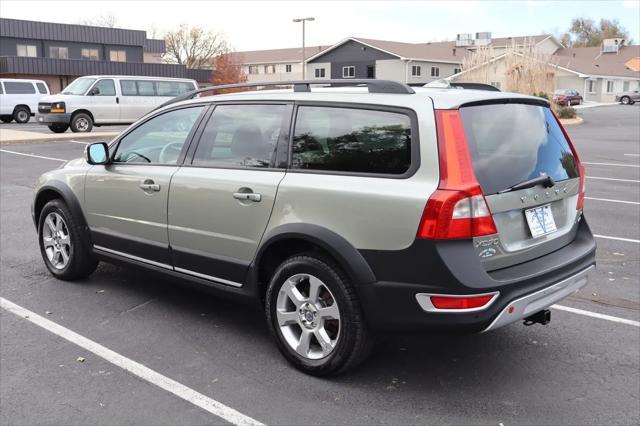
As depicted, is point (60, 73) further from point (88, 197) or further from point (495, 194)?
point (495, 194)

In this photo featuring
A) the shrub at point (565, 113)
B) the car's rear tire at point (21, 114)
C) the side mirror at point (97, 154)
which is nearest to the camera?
the side mirror at point (97, 154)

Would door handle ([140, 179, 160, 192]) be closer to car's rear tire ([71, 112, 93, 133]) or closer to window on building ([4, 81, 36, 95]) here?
car's rear tire ([71, 112, 93, 133])

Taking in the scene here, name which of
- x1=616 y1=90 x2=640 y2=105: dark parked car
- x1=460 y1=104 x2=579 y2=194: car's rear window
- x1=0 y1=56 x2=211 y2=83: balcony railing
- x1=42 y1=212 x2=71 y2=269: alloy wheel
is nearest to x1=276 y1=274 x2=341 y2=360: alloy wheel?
x1=460 y1=104 x2=579 y2=194: car's rear window

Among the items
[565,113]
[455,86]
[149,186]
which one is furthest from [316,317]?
→ [565,113]

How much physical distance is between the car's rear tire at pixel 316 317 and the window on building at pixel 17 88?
29384 mm

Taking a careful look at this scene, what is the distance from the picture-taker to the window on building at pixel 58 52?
47.5m

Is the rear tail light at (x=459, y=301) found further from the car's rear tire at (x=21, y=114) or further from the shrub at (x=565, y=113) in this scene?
the shrub at (x=565, y=113)

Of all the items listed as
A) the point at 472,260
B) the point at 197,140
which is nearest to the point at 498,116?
the point at 472,260

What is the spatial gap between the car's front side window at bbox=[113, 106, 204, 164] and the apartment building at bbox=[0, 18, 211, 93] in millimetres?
41826

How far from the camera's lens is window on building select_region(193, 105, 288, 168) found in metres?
4.11

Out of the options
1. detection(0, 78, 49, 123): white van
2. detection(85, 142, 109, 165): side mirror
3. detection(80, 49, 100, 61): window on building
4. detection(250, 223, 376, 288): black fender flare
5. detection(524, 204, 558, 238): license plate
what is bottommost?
detection(250, 223, 376, 288): black fender flare

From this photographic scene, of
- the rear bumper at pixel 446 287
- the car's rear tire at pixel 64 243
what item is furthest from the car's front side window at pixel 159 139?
the rear bumper at pixel 446 287

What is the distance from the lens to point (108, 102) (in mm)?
22250

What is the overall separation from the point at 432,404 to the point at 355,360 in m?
0.49
